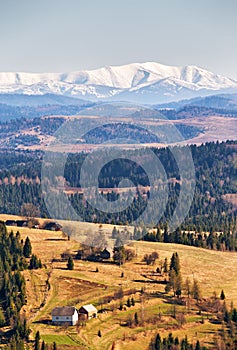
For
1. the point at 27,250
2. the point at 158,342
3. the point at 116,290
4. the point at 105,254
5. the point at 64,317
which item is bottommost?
the point at 116,290

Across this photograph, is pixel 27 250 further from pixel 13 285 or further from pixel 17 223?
pixel 17 223

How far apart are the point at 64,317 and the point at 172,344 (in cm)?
1666

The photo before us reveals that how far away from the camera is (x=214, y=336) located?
278ft

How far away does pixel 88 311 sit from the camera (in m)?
90.2

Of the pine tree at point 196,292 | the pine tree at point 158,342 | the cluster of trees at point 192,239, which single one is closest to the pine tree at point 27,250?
the cluster of trees at point 192,239

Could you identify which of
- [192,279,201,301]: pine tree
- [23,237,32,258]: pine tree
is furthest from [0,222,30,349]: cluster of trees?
[192,279,201,301]: pine tree

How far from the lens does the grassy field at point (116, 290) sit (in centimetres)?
8512

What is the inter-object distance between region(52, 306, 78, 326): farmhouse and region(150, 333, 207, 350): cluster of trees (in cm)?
1255

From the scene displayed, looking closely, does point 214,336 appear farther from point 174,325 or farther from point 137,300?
point 137,300

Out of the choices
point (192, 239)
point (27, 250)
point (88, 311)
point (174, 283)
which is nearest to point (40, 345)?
point (88, 311)

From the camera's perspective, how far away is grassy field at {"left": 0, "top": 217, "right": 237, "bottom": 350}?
8512 cm

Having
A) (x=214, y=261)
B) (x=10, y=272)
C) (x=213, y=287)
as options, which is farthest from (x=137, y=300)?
(x=214, y=261)

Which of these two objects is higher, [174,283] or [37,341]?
[174,283]

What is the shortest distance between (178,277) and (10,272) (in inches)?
1134
